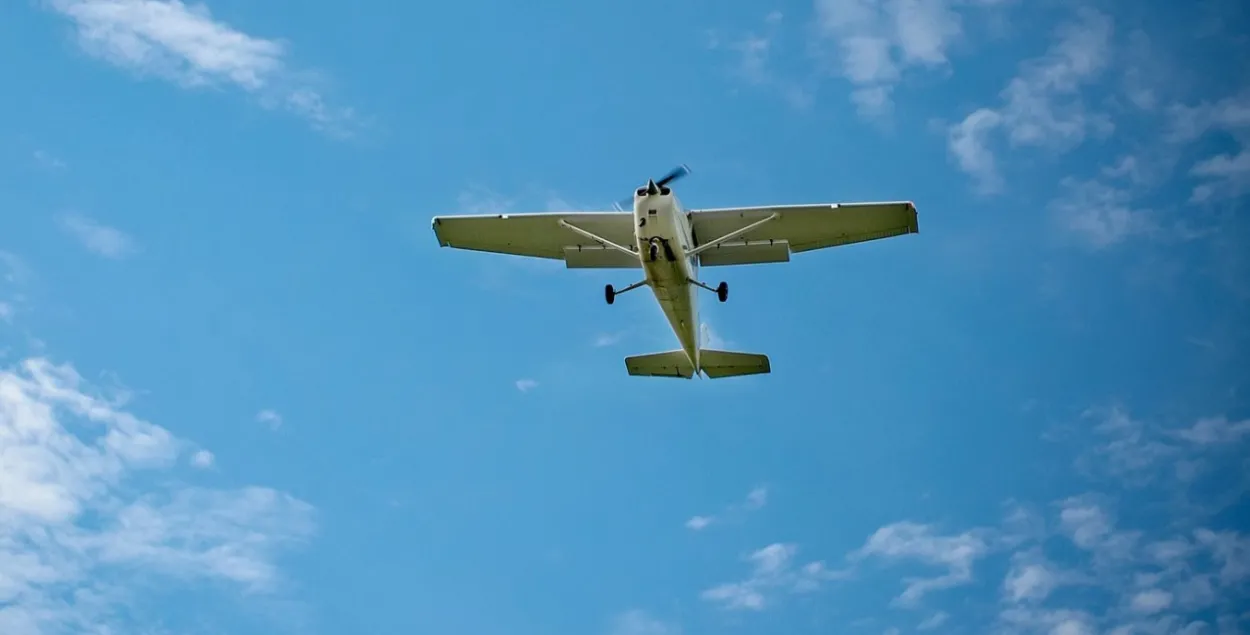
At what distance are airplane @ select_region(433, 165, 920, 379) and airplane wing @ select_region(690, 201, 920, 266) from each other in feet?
0.08

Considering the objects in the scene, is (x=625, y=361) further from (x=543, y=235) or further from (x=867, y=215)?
(x=867, y=215)

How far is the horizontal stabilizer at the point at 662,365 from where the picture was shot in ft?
135

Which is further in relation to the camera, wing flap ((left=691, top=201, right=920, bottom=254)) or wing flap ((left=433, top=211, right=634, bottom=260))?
wing flap ((left=433, top=211, right=634, bottom=260))

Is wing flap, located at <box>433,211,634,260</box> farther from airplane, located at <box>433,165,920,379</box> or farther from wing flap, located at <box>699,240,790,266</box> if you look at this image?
wing flap, located at <box>699,240,790,266</box>

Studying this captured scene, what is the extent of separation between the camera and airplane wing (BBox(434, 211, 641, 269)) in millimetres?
39047

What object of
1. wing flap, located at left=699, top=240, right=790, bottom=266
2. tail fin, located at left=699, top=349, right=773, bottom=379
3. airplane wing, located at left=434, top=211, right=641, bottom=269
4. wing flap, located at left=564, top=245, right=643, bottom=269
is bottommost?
tail fin, located at left=699, top=349, right=773, bottom=379

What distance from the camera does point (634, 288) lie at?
37281mm

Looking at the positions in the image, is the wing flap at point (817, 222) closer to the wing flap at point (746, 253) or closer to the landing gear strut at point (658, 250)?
the wing flap at point (746, 253)

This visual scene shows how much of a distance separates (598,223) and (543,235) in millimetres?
1725

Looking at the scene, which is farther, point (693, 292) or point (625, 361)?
point (625, 361)

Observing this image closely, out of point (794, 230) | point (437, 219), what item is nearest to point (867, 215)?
point (794, 230)

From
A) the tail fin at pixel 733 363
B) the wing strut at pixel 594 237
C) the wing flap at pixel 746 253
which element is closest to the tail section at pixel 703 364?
the tail fin at pixel 733 363

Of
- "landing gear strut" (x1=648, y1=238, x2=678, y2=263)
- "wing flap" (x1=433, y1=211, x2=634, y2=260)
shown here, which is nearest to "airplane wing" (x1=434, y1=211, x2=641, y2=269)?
"wing flap" (x1=433, y1=211, x2=634, y2=260)

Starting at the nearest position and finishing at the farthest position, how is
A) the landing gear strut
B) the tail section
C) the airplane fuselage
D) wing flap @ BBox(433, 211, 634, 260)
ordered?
the airplane fuselage
the landing gear strut
wing flap @ BBox(433, 211, 634, 260)
the tail section
